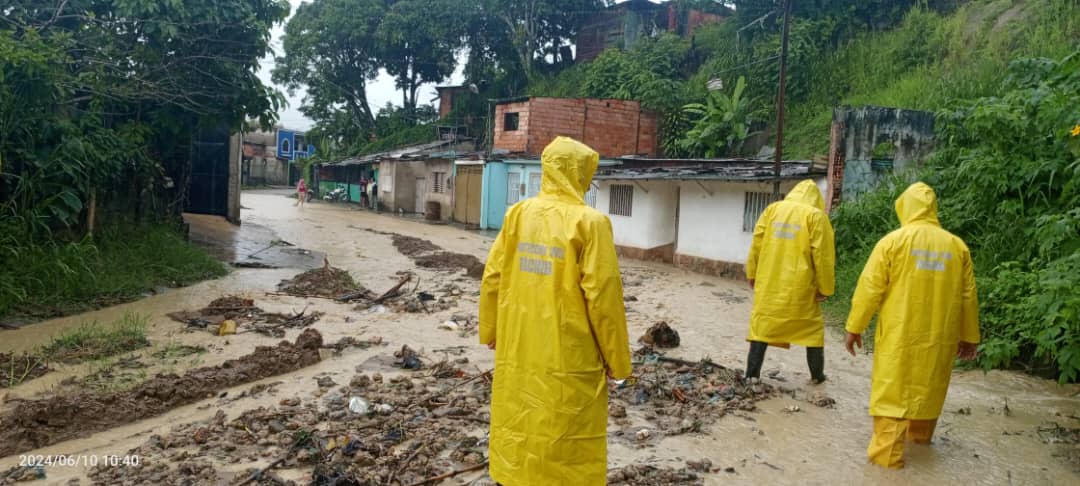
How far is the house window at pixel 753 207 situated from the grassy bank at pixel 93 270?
29.5 ft

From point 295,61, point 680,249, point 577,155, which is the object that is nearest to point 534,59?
point 295,61

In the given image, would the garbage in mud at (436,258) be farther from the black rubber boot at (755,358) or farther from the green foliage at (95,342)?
the black rubber boot at (755,358)

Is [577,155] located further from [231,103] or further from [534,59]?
[534,59]

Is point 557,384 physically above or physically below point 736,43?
below

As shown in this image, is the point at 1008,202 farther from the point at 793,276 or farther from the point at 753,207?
the point at 753,207

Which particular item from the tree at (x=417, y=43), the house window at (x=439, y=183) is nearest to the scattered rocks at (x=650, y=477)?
the house window at (x=439, y=183)

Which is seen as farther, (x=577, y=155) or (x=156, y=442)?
(x=156, y=442)

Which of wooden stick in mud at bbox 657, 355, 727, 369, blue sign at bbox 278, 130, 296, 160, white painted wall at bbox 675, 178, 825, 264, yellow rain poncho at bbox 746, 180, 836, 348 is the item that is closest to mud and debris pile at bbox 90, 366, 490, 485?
wooden stick in mud at bbox 657, 355, 727, 369

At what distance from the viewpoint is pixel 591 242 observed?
9.64 feet

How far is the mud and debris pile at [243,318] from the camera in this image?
774cm

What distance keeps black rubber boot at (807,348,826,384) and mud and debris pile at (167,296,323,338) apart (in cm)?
517

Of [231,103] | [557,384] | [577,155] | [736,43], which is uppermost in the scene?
[736,43]

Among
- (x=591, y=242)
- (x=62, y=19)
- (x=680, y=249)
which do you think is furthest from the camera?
(x=680, y=249)

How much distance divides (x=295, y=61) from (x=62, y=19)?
28734 mm
